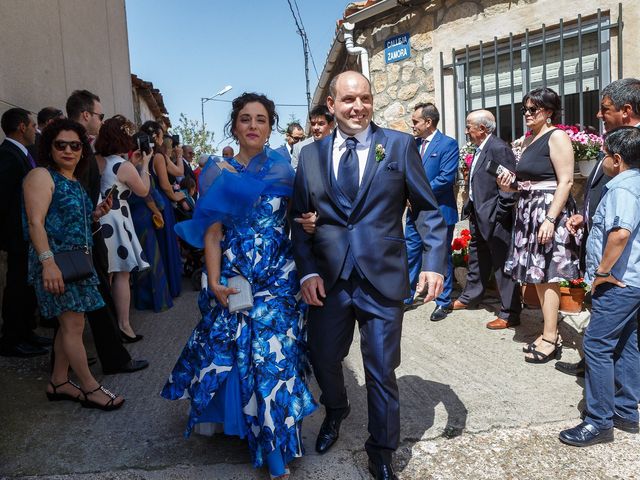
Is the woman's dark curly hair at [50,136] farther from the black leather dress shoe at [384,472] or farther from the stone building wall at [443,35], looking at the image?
the stone building wall at [443,35]

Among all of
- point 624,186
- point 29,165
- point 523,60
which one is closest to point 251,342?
point 624,186

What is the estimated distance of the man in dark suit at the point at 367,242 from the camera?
103 inches

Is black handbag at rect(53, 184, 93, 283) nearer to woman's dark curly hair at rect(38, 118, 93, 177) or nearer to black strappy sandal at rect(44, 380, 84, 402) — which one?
woman's dark curly hair at rect(38, 118, 93, 177)

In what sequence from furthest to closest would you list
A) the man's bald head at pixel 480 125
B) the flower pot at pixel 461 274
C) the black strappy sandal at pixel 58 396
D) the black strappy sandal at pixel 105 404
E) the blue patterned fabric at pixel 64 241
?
1. the flower pot at pixel 461 274
2. the man's bald head at pixel 480 125
3. the black strappy sandal at pixel 58 396
4. the black strappy sandal at pixel 105 404
5. the blue patterned fabric at pixel 64 241

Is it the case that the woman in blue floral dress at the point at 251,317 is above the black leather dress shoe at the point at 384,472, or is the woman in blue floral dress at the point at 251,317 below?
above

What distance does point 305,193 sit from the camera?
2740 mm

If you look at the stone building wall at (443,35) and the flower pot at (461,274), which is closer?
the stone building wall at (443,35)

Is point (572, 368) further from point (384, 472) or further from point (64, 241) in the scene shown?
point (64, 241)

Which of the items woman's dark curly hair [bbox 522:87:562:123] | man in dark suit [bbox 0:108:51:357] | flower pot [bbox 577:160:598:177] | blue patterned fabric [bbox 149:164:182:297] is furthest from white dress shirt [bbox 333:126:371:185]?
blue patterned fabric [bbox 149:164:182:297]

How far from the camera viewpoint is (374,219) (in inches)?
103

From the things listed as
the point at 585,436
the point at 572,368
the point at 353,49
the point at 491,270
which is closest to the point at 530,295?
the point at 491,270

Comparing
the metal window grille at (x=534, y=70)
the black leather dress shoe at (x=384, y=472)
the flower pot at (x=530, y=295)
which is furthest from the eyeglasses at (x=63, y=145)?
the metal window grille at (x=534, y=70)

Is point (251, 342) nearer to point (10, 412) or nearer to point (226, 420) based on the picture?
point (226, 420)

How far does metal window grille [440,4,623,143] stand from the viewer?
19.1ft
